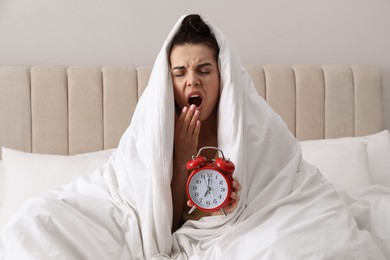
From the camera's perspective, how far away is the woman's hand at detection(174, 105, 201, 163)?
154 centimetres

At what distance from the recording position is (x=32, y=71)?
91.2 inches

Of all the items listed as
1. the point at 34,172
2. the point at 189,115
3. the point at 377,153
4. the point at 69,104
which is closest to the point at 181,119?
the point at 189,115

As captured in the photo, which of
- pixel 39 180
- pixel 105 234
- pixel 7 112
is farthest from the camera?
pixel 7 112

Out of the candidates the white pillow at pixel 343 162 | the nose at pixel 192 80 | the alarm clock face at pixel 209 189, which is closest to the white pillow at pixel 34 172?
the nose at pixel 192 80

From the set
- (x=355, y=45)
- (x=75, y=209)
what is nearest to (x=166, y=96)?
(x=75, y=209)

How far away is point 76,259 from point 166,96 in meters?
0.54

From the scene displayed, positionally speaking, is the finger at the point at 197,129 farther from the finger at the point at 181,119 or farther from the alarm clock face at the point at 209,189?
the alarm clock face at the point at 209,189

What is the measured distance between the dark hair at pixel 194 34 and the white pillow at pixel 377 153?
79 centimetres

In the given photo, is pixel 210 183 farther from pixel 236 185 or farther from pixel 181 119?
pixel 181 119

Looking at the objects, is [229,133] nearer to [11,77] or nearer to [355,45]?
[11,77]

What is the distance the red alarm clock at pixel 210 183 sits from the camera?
1.34 m

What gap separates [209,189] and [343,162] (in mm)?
902

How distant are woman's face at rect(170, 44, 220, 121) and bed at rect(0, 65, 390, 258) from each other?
0.63m

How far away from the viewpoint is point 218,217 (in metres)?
1.48
